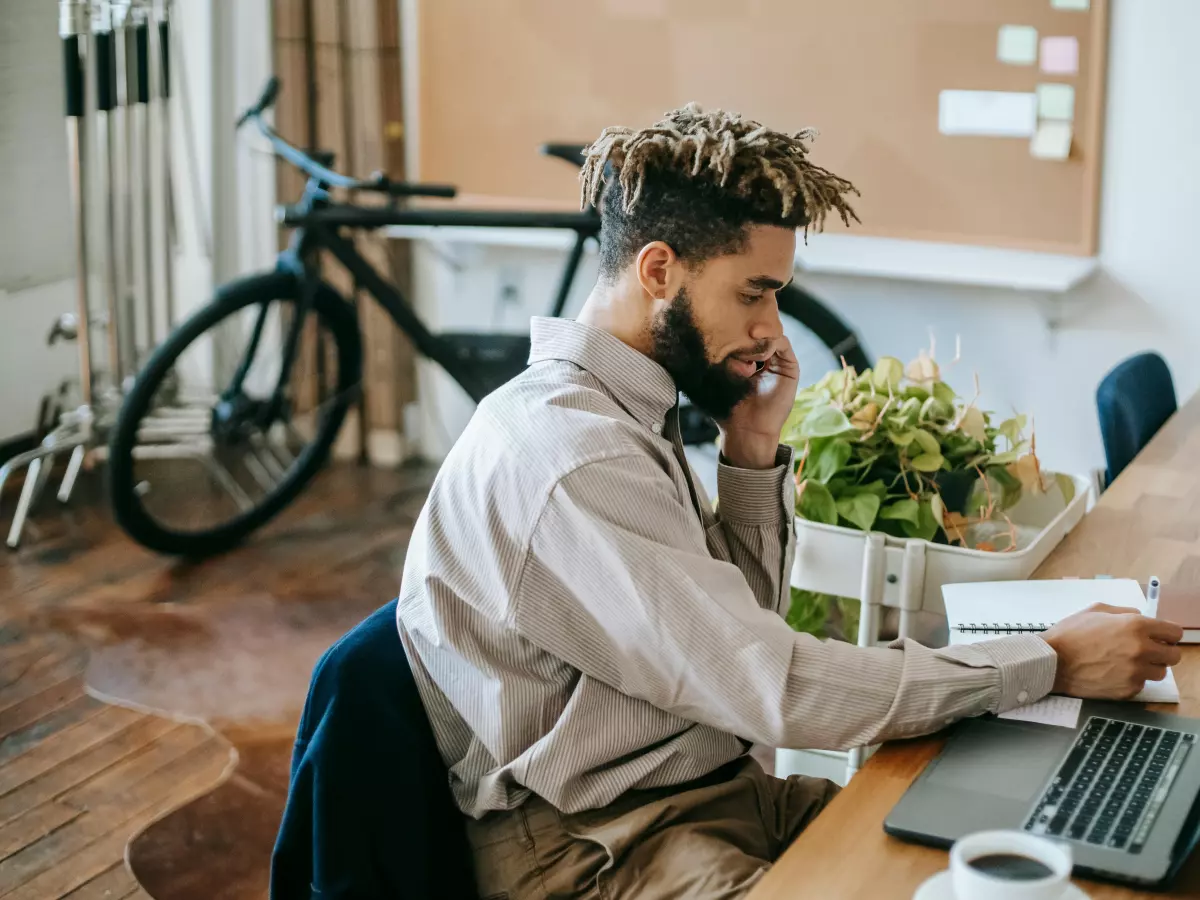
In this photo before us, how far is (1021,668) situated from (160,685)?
6.31ft

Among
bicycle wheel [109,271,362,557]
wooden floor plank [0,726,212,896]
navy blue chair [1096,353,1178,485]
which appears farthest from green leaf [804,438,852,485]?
bicycle wheel [109,271,362,557]

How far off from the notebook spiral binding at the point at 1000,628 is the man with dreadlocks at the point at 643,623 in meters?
0.09

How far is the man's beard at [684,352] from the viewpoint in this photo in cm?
131

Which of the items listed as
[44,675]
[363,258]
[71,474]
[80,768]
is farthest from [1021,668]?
[71,474]

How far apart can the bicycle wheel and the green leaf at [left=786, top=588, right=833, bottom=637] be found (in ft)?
5.74

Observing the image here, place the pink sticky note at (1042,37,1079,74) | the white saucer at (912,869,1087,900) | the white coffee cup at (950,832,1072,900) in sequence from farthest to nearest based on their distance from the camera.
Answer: the pink sticky note at (1042,37,1079,74) → the white saucer at (912,869,1087,900) → the white coffee cup at (950,832,1072,900)

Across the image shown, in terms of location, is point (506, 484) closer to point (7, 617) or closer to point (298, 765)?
point (298, 765)

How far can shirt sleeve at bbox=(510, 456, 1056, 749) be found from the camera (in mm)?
1130

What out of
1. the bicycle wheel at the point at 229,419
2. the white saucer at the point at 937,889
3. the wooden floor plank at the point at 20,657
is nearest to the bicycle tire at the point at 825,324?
the bicycle wheel at the point at 229,419

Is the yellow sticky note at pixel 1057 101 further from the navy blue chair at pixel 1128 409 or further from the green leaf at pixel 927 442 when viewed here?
the green leaf at pixel 927 442

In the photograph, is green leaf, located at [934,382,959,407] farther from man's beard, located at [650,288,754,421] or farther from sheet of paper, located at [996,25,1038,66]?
sheet of paper, located at [996,25,1038,66]

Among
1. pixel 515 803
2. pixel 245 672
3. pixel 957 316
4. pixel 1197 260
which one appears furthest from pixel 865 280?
pixel 515 803

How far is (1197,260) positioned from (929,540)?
61.6 inches

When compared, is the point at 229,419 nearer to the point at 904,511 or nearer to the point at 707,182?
the point at 904,511
